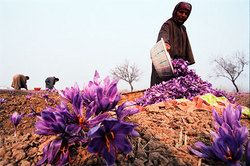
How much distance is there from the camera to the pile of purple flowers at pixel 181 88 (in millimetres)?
5043

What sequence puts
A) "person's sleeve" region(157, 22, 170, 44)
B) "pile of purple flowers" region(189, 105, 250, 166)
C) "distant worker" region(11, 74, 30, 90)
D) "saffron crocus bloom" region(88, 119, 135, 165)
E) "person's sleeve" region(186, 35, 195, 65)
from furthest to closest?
"distant worker" region(11, 74, 30, 90), "person's sleeve" region(186, 35, 195, 65), "person's sleeve" region(157, 22, 170, 44), "pile of purple flowers" region(189, 105, 250, 166), "saffron crocus bloom" region(88, 119, 135, 165)

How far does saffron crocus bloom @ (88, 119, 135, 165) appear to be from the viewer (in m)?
1.04

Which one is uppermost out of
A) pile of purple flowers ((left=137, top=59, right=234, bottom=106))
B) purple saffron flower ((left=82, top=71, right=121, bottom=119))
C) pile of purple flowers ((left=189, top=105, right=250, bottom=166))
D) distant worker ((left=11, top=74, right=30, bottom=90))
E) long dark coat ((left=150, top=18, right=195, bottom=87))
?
long dark coat ((left=150, top=18, right=195, bottom=87))

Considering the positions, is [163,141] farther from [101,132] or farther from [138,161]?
[101,132]

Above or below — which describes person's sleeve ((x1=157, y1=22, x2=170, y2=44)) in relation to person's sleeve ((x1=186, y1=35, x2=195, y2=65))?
above

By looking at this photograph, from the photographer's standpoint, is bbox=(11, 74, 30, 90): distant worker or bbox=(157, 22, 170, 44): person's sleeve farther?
bbox=(11, 74, 30, 90): distant worker

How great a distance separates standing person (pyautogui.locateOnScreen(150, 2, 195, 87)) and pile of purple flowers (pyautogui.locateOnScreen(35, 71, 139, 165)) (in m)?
4.92

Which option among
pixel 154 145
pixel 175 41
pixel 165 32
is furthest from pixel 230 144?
pixel 175 41

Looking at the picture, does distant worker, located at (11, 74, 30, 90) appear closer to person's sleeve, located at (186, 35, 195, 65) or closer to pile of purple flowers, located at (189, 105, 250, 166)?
person's sleeve, located at (186, 35, 195, 65)

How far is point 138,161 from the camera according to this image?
4.98 ft

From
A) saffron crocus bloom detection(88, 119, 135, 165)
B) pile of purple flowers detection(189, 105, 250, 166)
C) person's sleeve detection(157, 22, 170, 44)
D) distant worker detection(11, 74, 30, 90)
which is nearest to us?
saffron crocus bloom detection(88, 119, 135, 165)

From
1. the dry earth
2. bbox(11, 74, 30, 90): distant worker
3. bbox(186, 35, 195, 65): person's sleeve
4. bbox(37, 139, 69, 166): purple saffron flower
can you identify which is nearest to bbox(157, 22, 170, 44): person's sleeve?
bbox(186, 35, 195, 65): person's sleeve

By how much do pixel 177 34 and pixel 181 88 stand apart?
5.76 ft

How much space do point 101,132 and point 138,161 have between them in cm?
54
